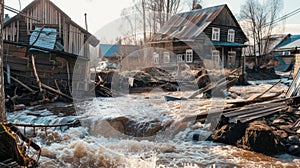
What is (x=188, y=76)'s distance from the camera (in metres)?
21.4

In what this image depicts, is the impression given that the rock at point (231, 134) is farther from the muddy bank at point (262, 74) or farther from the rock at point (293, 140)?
the muddy bank at point (262, 74)

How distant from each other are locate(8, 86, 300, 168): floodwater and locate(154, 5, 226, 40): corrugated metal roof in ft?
58.2

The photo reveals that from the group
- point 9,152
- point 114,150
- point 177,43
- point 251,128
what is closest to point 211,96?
point 251,128

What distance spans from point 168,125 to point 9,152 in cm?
569

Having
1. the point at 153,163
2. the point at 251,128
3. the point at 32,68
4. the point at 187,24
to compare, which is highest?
the point at 187,24

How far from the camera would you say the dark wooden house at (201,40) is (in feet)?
86.8

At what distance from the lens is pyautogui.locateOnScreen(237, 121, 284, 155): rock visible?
21.1ft

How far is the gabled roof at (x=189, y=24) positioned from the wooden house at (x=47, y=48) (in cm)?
1196

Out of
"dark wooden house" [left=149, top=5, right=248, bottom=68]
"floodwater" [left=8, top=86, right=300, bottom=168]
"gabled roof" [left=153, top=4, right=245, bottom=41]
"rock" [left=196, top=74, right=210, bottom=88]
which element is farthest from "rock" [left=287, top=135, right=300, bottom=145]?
"gabled roof" [left=153, top=4, right=245, bottom=41]

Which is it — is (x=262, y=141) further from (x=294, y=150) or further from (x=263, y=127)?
(x=294, y=150)

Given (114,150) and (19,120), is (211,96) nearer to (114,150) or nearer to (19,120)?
(114,150)

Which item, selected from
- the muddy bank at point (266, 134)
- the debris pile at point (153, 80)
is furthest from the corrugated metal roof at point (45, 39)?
Result: the muddy bank at point (266, 134)

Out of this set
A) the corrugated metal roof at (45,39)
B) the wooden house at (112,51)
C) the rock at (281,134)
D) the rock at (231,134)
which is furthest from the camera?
the wooden house at (112,51)

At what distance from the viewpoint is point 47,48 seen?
1530 centimetres
